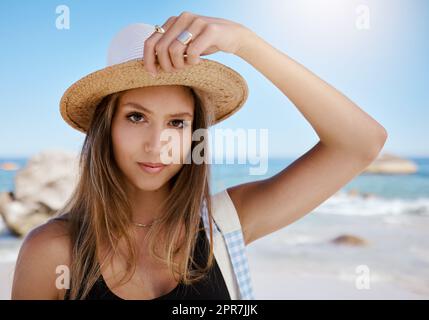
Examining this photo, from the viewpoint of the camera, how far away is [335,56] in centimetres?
1585

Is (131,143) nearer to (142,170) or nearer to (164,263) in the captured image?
(142,170)

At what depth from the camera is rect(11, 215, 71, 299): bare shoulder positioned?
5.02 ft

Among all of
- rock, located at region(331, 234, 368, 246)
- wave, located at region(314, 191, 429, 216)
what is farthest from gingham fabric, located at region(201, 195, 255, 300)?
wave, located at region(314, 191, 429, 216)

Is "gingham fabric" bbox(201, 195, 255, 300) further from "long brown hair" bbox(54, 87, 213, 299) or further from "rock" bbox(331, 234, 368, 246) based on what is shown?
"rock" bbox(331, 234, 368, 246)

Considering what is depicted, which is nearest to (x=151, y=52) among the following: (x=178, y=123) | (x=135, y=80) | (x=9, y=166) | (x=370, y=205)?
(x=135, y=80)

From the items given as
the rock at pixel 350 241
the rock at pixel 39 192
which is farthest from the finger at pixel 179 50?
the rock at pixel 350 241

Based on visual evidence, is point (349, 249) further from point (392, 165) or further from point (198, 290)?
point (198, 290)

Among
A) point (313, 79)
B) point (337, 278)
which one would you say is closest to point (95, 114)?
point (313, 79)

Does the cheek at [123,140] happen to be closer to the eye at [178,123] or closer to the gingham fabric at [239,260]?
the eye at [178,123]

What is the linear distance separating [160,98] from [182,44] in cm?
48

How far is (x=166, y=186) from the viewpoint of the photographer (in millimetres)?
1908

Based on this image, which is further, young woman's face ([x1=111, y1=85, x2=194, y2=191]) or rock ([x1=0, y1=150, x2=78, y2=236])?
rock ([x1=0, y1=150, x2=78, y2=236])

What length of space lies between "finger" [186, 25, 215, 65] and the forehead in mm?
433

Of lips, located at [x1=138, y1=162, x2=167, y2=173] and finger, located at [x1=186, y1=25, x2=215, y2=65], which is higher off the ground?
finger, located at [x1=186, y1=25, x2=215, y2=65]
